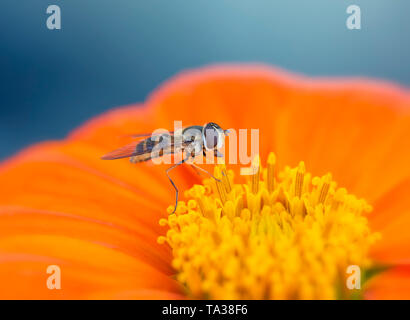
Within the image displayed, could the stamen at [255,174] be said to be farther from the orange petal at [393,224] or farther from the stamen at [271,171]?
the orange petal at [393,224]

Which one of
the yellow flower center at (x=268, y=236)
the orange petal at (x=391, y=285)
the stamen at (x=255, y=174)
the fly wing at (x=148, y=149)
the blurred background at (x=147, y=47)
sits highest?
the blurred background at (x=147, y=47)

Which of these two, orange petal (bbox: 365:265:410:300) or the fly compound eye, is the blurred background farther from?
orange petal (bbox: 365:265:410:300)

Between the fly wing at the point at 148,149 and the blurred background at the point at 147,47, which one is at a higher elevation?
the blurred background at the point at 147,47

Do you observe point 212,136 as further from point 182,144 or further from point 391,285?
point 391,285

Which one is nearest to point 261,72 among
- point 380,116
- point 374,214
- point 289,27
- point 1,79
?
point 289,27

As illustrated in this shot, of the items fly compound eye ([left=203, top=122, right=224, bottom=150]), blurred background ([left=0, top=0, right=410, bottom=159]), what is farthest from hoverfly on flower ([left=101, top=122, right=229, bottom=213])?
blurred background ([left=0, top=0, right=410, bottom=159])

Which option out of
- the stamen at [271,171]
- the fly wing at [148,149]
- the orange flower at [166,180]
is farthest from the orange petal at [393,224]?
the fly wing at [148,149]

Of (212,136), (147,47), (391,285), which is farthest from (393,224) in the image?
(147,47)
